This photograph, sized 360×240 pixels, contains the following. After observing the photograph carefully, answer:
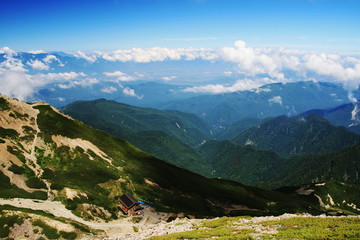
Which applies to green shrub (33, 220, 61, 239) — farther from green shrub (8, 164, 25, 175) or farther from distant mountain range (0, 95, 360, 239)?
green shrub (8, 164, 25, 175)

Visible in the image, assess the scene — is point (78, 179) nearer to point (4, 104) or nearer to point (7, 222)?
point (7, 222)

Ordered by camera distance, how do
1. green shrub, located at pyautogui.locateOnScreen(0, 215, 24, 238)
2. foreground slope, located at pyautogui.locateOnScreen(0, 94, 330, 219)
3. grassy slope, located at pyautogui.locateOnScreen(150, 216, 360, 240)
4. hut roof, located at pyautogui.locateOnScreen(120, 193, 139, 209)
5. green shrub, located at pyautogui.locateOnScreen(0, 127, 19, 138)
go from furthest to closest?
green shrub, located at pyautogui.locateOnScreen(0, 127, 19, 138), hut roof, located at pyautogui.locateOnScreen(120, 193, 139, 209), foreground slope, located at pyautogui.locateOnScreen(0, 94, 330, 219), green shrub, located at pyautogui.locateOnScreen(0, 215, 24, 238), grassy slope, located at pyautogui.locateOnScreen(150, 216, 360, 240)

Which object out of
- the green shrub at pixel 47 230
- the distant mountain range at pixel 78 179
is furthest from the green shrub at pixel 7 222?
the green shrub at pixel 47 230

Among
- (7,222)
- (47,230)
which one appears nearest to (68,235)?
(47,230)

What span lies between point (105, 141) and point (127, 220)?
7509cm

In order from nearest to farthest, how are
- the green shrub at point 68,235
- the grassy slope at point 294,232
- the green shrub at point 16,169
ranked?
the grassy slope at point 294,232 → the green shrub at point 68,235 → the green shrub at point 16,169

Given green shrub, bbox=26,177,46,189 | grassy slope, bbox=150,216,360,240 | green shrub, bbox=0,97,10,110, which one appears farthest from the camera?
green shrub, bbox=0,97,10,110

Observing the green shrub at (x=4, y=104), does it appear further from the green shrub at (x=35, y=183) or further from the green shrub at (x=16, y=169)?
the green shrub at (x=35, y=183)

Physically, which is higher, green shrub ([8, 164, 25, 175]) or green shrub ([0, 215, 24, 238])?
green shrub ([8, 164, 25, 175])

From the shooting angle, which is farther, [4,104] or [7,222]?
[4,104]

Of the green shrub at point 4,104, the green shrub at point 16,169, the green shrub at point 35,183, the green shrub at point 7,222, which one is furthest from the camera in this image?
the green shrub at point 4,104

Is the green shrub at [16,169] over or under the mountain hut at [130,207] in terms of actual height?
over

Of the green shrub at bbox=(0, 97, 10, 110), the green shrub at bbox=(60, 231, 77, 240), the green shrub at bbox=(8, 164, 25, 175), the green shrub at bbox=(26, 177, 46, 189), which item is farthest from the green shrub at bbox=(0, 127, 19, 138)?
the green shrub at bbox=(60, 231, 77, 240)

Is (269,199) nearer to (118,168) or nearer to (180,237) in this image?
(118,168)
